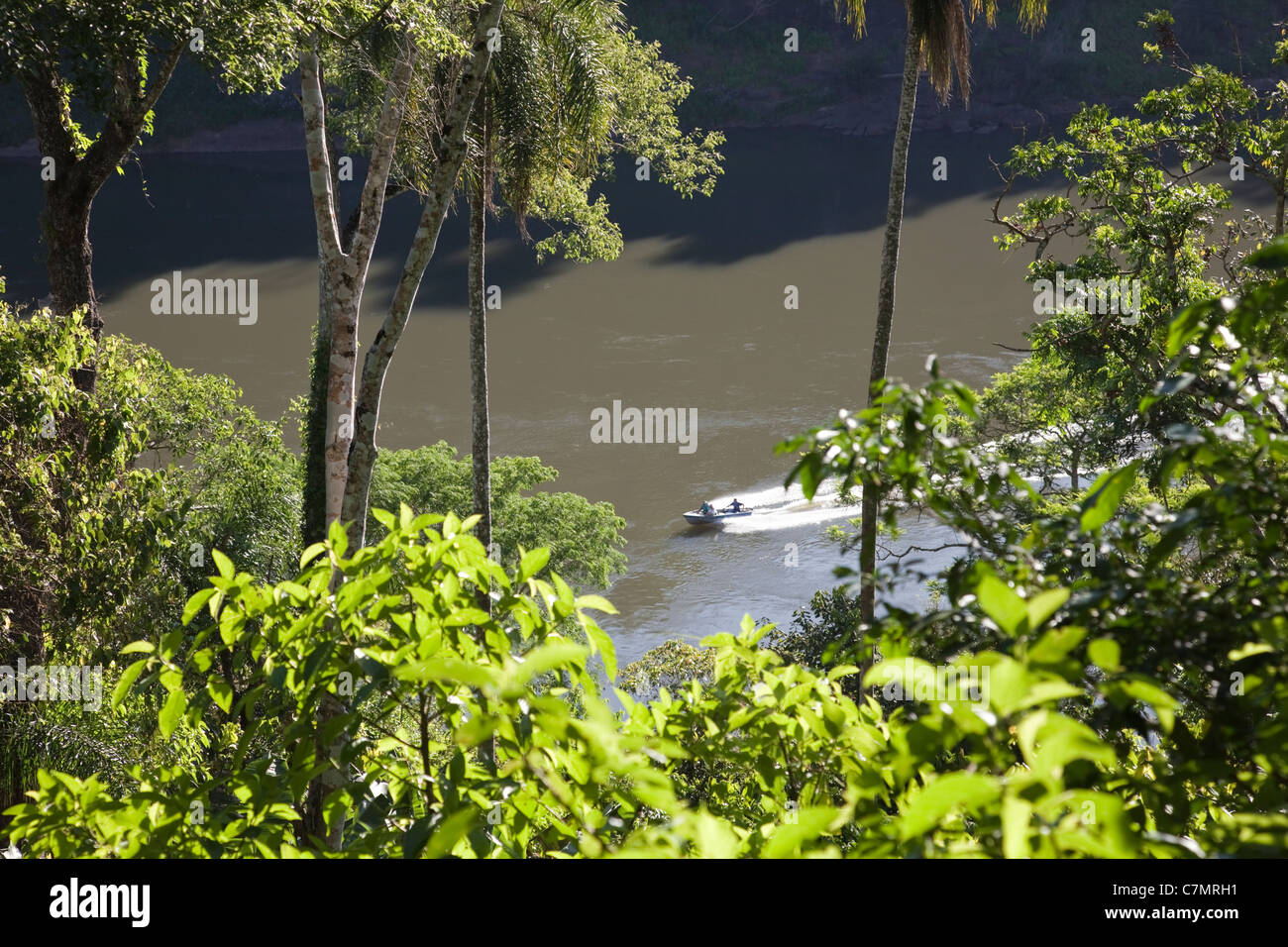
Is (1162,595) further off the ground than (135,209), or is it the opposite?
(135,209)

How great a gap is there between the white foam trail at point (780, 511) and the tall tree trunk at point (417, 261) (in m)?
17.7

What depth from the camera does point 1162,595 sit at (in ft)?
5.10

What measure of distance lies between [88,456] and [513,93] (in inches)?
202

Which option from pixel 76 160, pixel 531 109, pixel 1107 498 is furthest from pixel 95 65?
pixel 1107 498

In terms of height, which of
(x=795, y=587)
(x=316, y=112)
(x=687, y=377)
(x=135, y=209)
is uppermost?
(x=135, y=209)

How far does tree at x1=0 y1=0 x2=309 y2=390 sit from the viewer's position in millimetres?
6523

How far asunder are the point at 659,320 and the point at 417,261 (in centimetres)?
2990

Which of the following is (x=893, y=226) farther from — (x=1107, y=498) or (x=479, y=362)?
(x=1107, y=498)

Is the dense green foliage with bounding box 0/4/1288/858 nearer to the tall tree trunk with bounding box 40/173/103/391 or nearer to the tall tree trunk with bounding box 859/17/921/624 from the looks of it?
the tall tree trunk with bounding box 859/17/921/624

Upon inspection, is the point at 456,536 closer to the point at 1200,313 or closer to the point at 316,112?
the point at 1200,313

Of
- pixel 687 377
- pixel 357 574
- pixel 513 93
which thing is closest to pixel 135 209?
pixel 687 377

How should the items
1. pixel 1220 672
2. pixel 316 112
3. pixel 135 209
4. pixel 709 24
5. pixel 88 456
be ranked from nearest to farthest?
pixel 1220 672
pixel 88 456
pixel 316 112
pixel 135 209
pixel 709 24

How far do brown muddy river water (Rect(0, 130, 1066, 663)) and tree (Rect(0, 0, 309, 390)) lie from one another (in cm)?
1191
